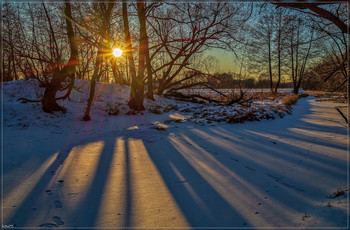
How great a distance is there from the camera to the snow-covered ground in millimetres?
1604

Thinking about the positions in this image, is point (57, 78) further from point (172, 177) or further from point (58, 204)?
point (172, 177)

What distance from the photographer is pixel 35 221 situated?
1565 millimetres

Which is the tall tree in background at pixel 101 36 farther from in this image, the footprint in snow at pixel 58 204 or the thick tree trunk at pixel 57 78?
the footprint in snow at pixel 58 204

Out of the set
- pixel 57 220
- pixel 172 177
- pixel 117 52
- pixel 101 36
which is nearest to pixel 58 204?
pixel 57 220

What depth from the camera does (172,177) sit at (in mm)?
2453

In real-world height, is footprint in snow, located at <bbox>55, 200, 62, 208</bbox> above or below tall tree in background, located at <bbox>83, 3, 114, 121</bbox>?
below

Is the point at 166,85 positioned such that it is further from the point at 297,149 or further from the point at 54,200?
the point at 54,200

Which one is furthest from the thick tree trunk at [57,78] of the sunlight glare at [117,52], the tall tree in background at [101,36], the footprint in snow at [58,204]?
the footprint in snow at [58,204]

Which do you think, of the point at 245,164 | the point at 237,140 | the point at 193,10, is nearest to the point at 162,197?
the point at 245,164

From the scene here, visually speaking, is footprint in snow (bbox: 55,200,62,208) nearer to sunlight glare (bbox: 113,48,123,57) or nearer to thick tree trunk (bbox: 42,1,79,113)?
thick tree trunk (bbox: 42,1,79,113)

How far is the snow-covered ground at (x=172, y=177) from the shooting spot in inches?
63.1

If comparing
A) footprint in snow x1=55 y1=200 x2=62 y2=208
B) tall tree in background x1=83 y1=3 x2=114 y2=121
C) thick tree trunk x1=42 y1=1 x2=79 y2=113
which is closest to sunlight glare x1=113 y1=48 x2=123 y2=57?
tall tree in background x1=83 y1=3 x2=114 y2=121

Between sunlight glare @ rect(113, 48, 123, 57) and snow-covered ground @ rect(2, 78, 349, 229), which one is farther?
sunlight glare @ rect(113, 48, 123, 57)

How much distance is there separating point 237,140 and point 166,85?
983cm
